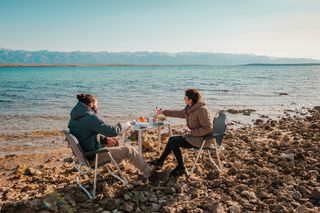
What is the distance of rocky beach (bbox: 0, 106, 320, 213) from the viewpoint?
5.74m

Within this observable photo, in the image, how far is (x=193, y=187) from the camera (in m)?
6.58

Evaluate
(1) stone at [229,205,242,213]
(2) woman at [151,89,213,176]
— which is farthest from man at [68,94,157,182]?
(1) stone at [229,205,242,213]

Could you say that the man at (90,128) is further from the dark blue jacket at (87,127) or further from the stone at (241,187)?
the stone at (241,187)

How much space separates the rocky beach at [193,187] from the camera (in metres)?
5.74

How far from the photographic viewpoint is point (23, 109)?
20828 mm

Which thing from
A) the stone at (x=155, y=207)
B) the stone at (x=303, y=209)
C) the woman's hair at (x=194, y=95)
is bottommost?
the stone at (x=155, y=207)

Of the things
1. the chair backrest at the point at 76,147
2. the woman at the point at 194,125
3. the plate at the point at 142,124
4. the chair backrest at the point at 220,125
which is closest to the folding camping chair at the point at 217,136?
the chair backrest at the point at 220,125

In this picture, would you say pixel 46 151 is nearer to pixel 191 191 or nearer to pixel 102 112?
pixel 191 191

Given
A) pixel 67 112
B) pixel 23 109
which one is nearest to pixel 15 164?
pixel 67 112

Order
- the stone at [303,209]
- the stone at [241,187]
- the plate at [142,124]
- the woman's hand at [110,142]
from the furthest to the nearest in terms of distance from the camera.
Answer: the plate at [142,124] → the woman's hand at [110,142] → the stone at [241,187] → the stone at [303,209]

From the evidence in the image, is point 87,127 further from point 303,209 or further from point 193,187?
point 303,209

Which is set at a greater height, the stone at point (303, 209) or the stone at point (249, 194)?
the stone at point (303, 209)

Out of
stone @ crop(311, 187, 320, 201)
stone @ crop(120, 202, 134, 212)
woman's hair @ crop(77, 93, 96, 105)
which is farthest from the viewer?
woman's hair @ crop(77, 93, 96, 105)

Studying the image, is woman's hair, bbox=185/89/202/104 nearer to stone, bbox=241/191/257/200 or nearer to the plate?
the plate
